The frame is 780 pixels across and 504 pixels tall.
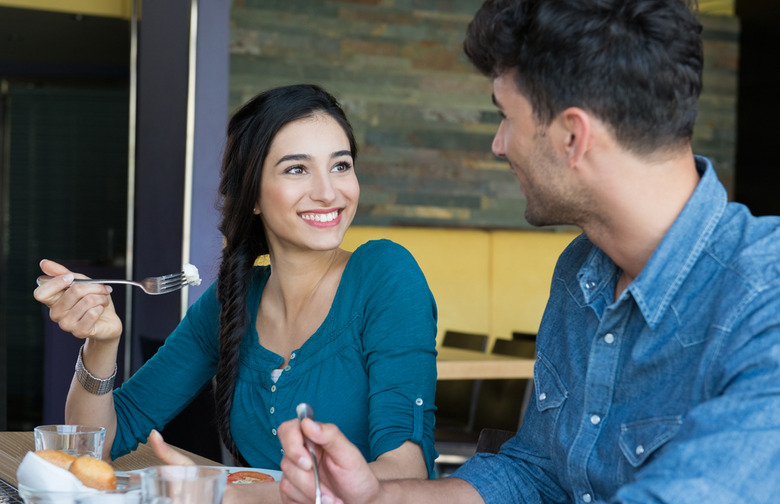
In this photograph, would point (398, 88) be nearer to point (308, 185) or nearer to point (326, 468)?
point (308, 185)

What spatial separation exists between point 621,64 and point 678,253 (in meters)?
0.23

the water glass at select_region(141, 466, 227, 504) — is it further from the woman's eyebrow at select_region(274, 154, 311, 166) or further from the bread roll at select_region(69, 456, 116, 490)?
the woman's eyebrow at select_region(274, 154, 311, 166)

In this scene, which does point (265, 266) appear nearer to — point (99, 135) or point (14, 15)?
point (14, 15)

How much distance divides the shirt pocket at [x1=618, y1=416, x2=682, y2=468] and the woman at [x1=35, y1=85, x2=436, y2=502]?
0.41 metres

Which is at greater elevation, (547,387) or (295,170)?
(295,170)

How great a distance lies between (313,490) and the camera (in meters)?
0.95

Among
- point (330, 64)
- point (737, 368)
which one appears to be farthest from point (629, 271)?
point (330, 64)

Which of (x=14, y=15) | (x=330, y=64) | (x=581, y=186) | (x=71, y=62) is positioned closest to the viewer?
(x=581, y=186)

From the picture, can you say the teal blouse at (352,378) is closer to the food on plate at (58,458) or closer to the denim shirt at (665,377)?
the denim shirt at (665,377)

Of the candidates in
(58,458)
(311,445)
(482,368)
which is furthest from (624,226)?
(482,368)

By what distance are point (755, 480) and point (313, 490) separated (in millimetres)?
441

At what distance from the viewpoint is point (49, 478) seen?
0.90 metres

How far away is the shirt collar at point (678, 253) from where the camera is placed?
1018 mm

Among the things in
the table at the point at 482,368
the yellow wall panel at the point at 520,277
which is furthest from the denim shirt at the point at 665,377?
the yellow wall panel at the point at 520,277
